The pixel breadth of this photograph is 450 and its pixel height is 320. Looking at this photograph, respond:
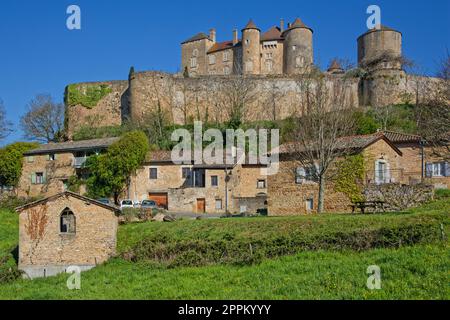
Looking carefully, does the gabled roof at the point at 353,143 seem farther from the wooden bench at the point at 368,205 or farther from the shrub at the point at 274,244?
the shrub at the point at 274,244

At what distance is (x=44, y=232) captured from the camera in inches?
993

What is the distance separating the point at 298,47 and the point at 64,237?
180ft

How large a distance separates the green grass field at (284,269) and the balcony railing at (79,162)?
23999 millimetres

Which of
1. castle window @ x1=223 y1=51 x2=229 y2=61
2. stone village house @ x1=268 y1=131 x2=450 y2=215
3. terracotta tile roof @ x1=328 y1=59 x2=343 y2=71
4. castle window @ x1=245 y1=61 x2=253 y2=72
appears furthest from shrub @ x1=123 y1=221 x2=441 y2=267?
castle window @ x1=223 y1=51 x2=229 y2=61

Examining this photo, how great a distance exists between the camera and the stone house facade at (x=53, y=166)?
4773 cm

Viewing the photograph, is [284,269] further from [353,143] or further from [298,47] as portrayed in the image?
[298,47]

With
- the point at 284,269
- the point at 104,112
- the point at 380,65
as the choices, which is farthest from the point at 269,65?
the point at 284,269

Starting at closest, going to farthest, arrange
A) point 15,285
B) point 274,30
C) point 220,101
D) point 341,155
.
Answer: point 15,285 → point 341,155 → point 220,101 → point 274,30

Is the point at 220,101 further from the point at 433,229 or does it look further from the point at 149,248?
the point at 433,229

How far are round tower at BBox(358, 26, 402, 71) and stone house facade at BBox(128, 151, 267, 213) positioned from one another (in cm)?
3010

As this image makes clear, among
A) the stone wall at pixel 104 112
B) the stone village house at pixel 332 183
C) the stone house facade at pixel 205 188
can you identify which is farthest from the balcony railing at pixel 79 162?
the stone village house at pixel 332 183

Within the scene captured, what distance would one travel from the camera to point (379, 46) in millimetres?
65812
